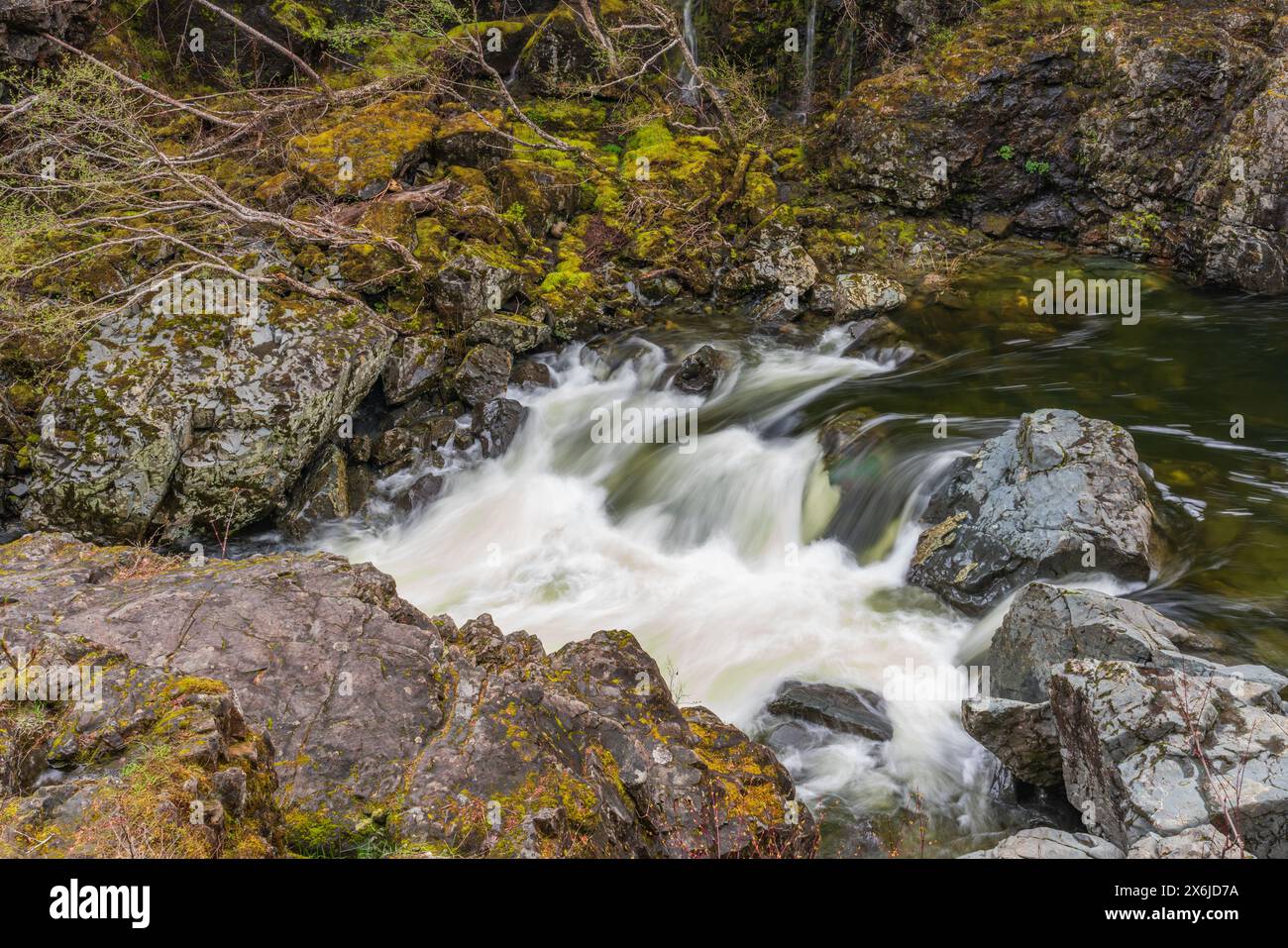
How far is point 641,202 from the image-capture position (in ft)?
43.2

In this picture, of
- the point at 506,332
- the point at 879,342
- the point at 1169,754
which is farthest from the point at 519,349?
the point at 1169,754

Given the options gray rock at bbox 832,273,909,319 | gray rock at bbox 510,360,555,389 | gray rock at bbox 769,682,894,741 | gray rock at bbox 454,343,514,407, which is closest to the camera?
gray rock at bbox 769,682,894,741

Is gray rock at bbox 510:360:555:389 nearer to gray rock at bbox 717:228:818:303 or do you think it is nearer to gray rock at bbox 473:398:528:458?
gray rock at bbox 473:398:528:458

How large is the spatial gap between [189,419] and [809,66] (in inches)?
524

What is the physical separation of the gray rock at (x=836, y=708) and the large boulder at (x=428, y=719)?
1437 millimetres

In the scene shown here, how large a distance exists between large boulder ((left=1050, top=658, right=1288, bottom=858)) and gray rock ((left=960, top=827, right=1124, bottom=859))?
16cm

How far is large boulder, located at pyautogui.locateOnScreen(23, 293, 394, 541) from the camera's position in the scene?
820 centimetres

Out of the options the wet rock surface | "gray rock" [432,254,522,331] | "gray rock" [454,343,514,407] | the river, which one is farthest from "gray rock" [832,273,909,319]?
the wet rock surface

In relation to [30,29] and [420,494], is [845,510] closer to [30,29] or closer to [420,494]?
[420,494]

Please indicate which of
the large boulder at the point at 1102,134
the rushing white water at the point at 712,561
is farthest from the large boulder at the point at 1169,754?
the large boulder at the point at 1102,134

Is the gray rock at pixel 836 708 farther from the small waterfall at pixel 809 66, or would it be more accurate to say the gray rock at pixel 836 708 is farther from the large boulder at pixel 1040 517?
the small waterfall at pixel 809 66
